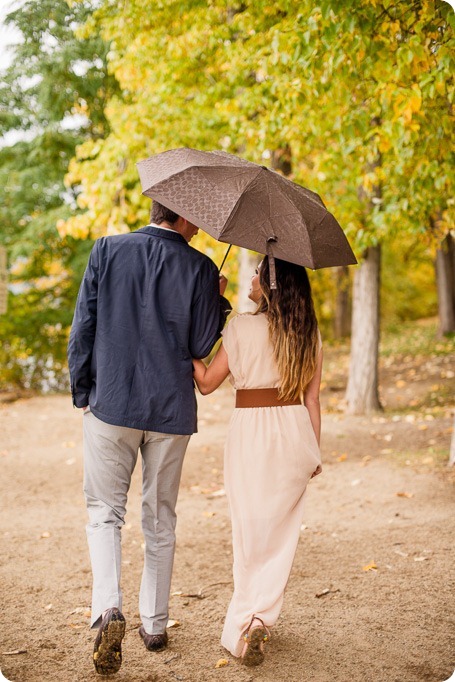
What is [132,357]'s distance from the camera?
3.59 m

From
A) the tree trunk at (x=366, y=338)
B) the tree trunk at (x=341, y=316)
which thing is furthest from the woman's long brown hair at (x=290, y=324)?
the tree trunk at (x=341, y=316)

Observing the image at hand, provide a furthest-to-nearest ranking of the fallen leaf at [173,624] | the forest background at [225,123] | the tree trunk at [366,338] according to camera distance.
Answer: the tree trunk at [366,338]
the forest background at [225,123]
the fallen leaf at [173,624]

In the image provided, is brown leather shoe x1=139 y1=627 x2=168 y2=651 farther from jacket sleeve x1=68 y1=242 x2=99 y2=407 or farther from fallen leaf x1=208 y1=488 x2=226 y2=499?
fallen leaf x1=208 y1=488 x2=226 y2=499

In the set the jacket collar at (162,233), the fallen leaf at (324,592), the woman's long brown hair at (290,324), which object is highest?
the jacket collar at (162,233)

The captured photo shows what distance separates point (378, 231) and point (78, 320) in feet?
23.0

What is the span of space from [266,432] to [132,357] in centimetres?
76

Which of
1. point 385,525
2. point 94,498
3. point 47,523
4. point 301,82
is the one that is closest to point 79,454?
point 47,523

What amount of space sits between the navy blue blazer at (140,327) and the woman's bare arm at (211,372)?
97 mm

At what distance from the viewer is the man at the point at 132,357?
11.7 ft

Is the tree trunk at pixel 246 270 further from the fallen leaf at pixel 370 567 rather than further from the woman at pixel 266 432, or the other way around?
the woman at pixel 266 432

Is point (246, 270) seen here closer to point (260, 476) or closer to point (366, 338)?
point (366, 338)

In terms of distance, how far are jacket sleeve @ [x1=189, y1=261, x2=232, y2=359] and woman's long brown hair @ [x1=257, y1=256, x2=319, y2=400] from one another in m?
0.24

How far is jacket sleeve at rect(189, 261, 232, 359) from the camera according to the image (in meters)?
3.66

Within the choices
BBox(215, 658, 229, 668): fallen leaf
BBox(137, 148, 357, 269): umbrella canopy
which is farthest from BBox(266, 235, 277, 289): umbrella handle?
BBox(215, 658, 229, 668): fallen leaf
